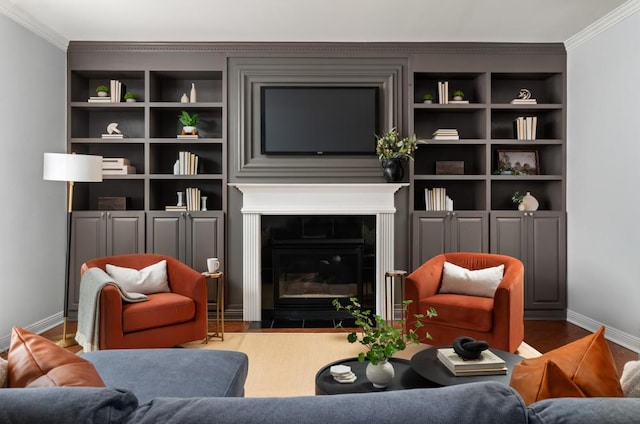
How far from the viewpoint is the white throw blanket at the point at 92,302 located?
333 cm

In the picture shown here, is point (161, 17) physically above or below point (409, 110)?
above

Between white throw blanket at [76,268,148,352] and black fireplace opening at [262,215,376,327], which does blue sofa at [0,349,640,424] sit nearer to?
white throw blanket at [76,268,148,352]

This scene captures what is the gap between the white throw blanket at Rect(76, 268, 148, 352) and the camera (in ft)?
10.9

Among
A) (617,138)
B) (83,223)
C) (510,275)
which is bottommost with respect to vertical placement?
(510,275)

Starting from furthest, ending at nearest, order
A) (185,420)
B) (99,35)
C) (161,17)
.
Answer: (99,35) → (161,17) → (185,420)

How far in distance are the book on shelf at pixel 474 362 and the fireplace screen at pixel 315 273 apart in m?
2.56

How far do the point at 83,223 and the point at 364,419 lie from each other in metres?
4.73

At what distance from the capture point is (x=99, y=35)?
187 inches

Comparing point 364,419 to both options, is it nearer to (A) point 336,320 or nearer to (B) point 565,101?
(A) point 336,320

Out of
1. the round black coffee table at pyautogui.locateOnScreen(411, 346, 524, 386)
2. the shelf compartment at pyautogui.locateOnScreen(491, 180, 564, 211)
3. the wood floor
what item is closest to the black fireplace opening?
A: the wood floor

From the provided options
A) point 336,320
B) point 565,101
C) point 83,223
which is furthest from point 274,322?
point 565,101

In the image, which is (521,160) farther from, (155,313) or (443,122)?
(155,313)

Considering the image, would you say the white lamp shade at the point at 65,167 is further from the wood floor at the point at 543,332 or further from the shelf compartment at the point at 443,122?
the shelf compartment at the point at 443,122

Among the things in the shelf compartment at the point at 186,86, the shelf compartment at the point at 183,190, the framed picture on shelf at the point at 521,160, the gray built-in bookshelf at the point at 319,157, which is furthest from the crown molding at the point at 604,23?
the shelf compartment at the point at 183,190
